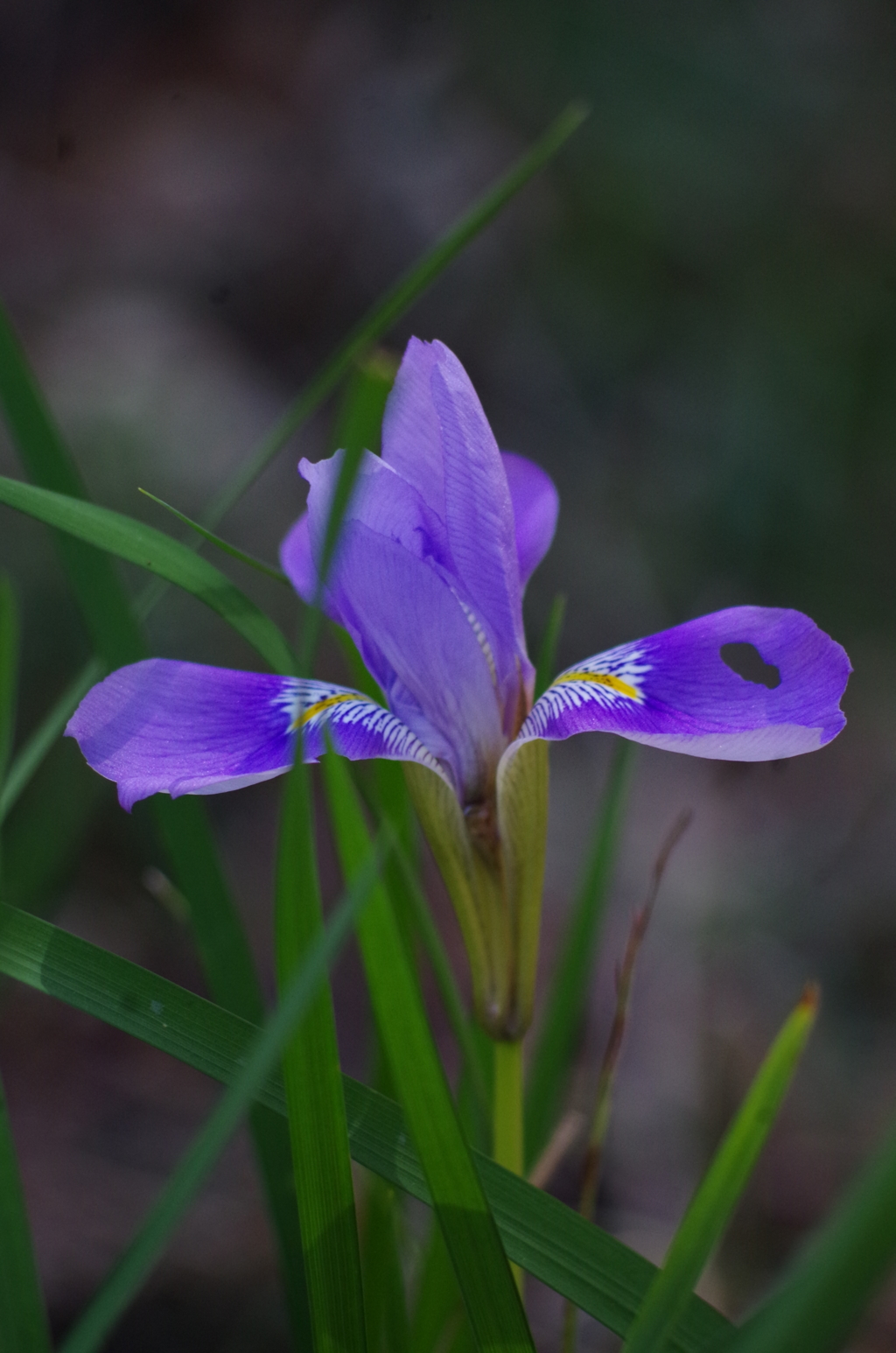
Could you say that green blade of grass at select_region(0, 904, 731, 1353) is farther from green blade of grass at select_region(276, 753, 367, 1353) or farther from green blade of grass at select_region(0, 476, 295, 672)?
green blade of grass at select_region(0, 476, 295, 672)

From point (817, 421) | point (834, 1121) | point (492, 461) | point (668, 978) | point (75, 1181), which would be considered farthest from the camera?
point (817, 421)

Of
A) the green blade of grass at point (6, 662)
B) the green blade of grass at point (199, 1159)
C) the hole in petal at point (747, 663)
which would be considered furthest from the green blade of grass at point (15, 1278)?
the hole in petal at point (747, 663)

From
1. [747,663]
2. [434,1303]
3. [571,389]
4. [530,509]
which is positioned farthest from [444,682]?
[571,389]

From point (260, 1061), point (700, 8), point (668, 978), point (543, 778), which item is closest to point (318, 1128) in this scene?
point (260, 1061)

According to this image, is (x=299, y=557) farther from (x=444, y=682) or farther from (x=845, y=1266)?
(x=845, y=1266)

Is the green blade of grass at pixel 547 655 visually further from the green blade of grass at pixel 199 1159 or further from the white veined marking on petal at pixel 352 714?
the green blade of grass at pixel 199 1159

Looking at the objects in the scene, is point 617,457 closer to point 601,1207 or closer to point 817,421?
point 817,421
